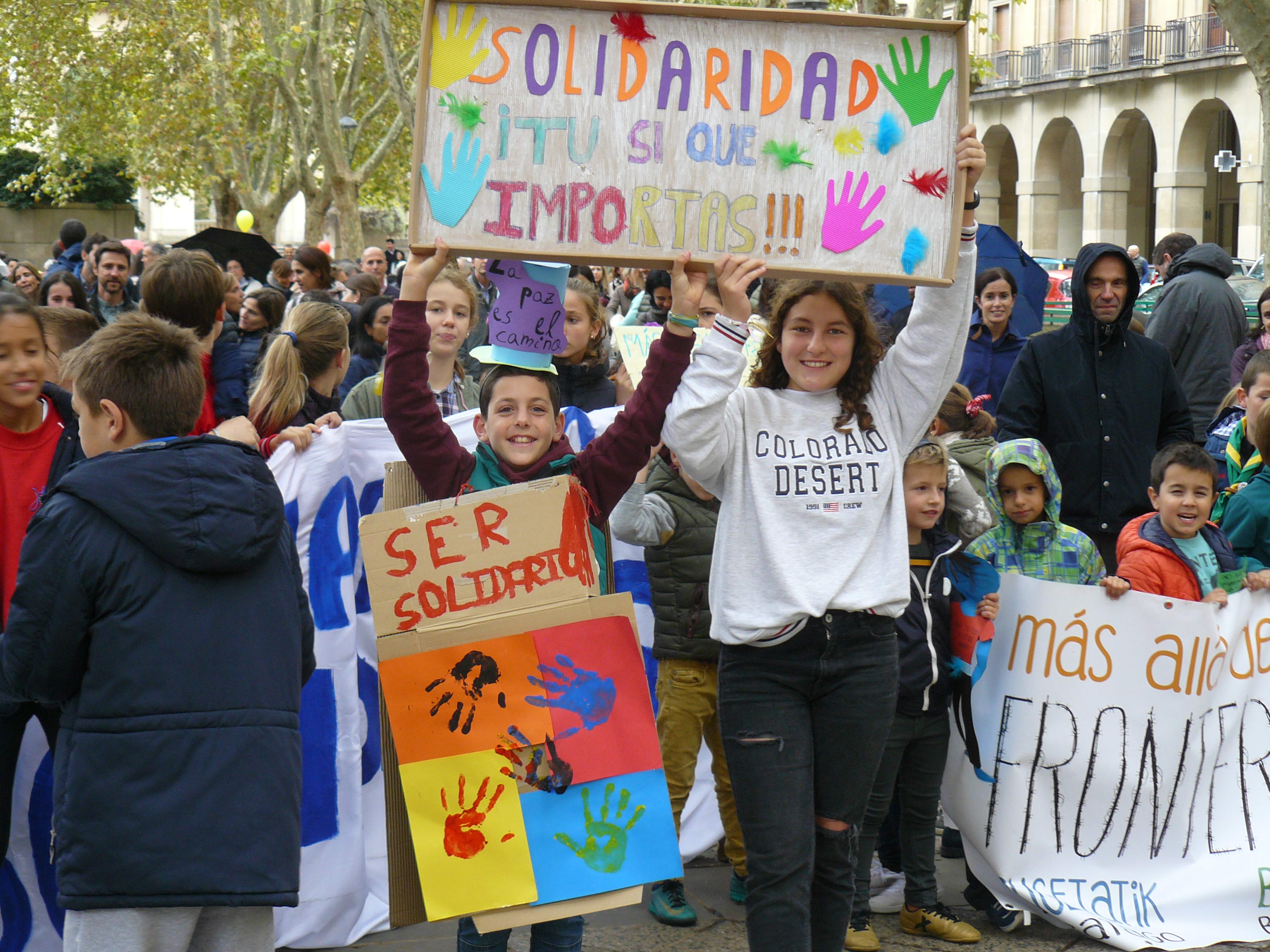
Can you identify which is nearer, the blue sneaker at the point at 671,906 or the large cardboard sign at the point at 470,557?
the large cardboard sign at the point at 470,557

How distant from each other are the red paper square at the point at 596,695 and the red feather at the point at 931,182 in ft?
3.87

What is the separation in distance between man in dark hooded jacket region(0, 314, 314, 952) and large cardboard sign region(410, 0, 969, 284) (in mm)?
746

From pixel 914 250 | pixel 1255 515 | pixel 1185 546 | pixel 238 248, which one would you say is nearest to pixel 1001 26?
pixel 238 248

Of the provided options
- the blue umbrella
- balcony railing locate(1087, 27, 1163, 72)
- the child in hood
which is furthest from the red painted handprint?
balcony railing locate(1087, 27, 1163, 72)

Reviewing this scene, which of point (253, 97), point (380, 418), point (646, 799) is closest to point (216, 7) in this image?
point (253, 97)

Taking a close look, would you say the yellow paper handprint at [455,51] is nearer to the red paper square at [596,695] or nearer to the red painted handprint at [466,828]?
the red paper square at [596,695]

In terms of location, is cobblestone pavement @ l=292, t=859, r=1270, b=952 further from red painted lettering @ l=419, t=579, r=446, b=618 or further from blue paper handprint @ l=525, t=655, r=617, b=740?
red painted lettering @ l=419, t=579, r=446, b=618

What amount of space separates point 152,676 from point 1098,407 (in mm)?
3519

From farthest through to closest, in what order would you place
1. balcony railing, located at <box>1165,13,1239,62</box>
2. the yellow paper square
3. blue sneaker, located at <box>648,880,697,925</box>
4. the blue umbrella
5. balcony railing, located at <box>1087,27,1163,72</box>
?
1. balcony railing, located at <box>1087,27,1163,72</box>
2. balcony railing, located at <box>1165,13,1239,62</box>
3. the blue umbrella
4. blue sneaker, located at <box>648,880,697,925</box>
5. the yellow paper square

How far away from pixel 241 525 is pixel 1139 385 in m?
3.47

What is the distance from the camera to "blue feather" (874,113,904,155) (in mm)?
2984

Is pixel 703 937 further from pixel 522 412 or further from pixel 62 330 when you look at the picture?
pixel 62 330

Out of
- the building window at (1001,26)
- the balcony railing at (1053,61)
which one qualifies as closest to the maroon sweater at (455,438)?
the balcony railing at (1053,61)

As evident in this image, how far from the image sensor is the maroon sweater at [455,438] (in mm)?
3129
